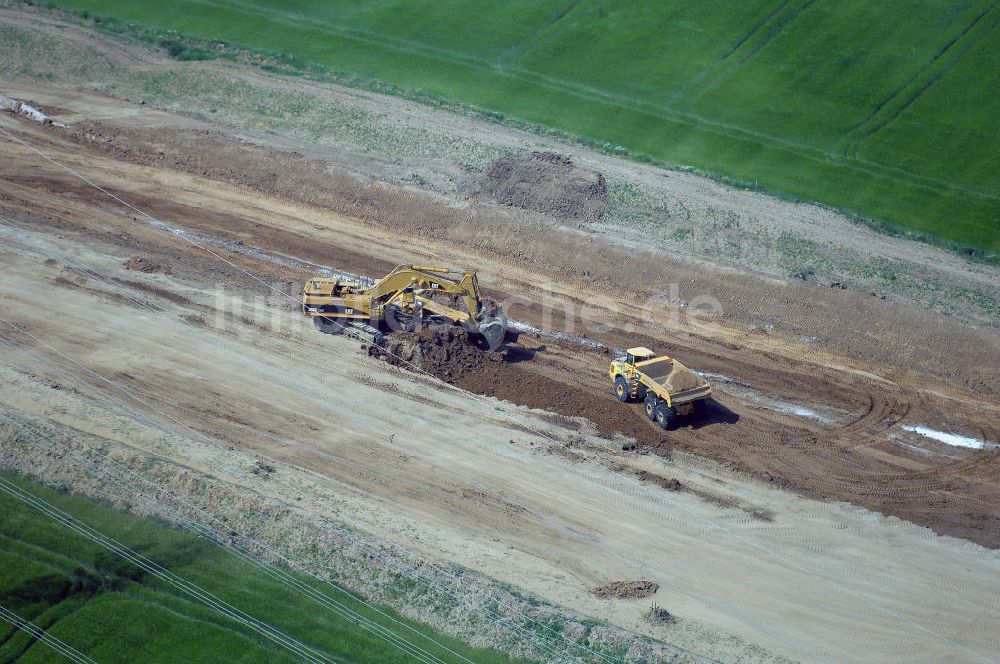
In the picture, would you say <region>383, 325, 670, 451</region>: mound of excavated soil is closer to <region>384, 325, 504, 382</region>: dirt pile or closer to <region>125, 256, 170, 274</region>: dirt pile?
<region>384, 325, 504, 382</region>: dirt pile

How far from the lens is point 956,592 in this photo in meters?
26.7

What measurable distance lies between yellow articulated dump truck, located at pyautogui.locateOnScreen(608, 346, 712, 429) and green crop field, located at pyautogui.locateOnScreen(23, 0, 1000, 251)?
16.6 m

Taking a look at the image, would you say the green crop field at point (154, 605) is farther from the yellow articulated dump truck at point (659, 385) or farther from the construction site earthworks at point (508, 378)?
the yellow articulated dump truck at point (659, 385)

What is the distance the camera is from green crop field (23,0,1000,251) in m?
46.9

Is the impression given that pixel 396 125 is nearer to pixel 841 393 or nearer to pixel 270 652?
pixel 841 393

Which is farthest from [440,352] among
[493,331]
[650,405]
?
[650,405]

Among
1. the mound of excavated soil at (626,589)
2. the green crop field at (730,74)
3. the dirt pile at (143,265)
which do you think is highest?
the green crop field at (730,74)

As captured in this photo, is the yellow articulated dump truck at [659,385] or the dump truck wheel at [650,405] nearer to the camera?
the yellow articulated dump truck at [659,385]

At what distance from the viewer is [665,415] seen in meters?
31.7

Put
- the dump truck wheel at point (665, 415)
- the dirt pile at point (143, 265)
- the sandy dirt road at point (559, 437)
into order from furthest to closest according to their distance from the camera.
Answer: the dirt pile at point (143, 265)
the dump truck wheel at point (665, 415)
the sandy dirt road at point (559, 437)

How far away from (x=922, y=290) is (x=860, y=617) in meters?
17.9

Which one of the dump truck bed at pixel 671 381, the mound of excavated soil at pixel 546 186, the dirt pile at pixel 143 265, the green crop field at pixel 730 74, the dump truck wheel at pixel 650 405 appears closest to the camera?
the dump truck bed at pixel 671 381

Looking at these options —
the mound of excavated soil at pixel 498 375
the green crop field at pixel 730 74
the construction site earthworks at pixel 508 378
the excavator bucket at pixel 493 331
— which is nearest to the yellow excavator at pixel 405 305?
the excavator bucket at pixel 493 331

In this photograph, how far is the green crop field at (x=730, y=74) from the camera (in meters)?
46.9
